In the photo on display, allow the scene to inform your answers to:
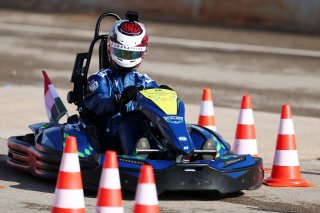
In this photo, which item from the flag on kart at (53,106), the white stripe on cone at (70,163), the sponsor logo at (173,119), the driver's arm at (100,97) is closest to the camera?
the white stripe on cone at (70,163)

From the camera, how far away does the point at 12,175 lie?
9.23 meters

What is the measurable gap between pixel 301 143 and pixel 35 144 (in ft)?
12.4

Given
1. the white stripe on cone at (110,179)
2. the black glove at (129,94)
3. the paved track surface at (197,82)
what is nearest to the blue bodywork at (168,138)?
the black glove at (129,94)

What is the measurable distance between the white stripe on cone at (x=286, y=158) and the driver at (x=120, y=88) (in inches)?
48.4

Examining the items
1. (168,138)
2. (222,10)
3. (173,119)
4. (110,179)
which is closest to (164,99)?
(173,119)

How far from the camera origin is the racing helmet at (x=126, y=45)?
30.5 feet

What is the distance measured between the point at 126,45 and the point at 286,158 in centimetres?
171

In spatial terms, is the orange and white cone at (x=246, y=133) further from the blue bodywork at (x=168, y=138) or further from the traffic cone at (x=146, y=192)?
the traffic cone at (x=146, y=192)

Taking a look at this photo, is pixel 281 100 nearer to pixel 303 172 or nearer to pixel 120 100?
pixel 303 172

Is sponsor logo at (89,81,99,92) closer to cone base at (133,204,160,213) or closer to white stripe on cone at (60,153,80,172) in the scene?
white stripe on cone at (60,153,80,172)

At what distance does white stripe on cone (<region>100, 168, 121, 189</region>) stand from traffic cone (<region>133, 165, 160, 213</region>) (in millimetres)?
267

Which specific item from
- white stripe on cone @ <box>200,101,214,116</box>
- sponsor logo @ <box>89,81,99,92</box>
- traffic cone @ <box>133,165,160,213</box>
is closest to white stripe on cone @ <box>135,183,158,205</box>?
traffic cone @ <box>133,165,160,213</box>

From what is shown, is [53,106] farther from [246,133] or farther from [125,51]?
[246,133]

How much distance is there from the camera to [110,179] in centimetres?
673
